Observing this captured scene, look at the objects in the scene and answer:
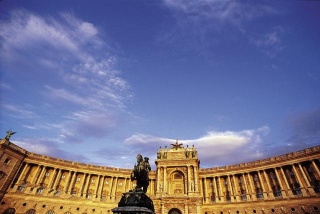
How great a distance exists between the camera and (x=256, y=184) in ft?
171

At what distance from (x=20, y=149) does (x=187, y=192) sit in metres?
45.2

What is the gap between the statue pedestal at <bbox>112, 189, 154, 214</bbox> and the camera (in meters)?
13.9

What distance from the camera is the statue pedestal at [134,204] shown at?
13.9 meters

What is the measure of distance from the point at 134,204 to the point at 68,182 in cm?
5010

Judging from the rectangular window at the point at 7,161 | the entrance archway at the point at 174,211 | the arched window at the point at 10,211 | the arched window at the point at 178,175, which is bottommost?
the arched window at the point at 10,211

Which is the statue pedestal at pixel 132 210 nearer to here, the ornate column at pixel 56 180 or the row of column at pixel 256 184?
the row of column at pixel 256 184

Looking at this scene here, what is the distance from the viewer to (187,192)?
171ft

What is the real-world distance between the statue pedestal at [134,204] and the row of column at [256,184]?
144 ft

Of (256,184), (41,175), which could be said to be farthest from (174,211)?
(41,175)

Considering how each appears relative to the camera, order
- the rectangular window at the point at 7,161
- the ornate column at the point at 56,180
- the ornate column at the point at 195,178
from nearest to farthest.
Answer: the rectangular window at the point at 7,161 → the ornate column at the point at 195,178 → the ornate column at the point at 56,180

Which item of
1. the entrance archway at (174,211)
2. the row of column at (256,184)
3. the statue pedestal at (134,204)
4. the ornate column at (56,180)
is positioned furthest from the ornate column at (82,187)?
the statue pedestal at (134,204)

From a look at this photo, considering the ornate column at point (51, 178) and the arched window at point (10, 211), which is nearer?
the arched window at point (10, 211)

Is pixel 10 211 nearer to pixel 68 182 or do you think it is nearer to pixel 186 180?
pixel 68 182

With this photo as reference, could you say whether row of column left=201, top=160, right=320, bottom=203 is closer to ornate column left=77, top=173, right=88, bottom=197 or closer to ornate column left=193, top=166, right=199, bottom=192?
ornate column left=193, top=166, right=199, bottom=192
